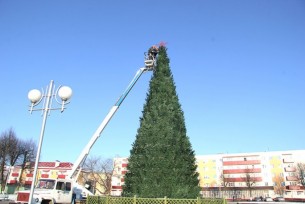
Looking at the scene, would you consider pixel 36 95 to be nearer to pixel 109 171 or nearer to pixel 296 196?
pixel 109 171

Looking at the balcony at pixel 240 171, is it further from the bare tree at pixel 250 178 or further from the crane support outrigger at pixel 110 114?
the crane support outrigger at pixel 110 114

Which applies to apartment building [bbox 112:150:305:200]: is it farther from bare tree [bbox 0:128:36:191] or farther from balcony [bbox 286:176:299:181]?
bare tree [bbox 0:128:36:191]

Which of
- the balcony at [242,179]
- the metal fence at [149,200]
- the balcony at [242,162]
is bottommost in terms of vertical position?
the metal fence at [149,200]

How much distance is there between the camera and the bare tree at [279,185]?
8000 centimetres

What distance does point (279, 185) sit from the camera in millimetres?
81062

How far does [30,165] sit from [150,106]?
53883 millimetres

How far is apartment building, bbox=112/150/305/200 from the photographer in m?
81.0

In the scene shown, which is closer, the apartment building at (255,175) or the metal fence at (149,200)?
the metal fence at (149,200)

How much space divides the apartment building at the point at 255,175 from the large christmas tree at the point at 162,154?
75.1 meters

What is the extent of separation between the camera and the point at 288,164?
83.6 meters

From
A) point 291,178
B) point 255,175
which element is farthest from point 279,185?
point 255,175

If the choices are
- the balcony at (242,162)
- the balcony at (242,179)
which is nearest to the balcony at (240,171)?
the balcony at (242,162)

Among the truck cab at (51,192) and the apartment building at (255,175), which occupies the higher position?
the apartment building at (255,175)

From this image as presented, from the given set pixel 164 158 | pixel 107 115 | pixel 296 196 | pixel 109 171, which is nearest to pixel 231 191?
pixel 296 196
